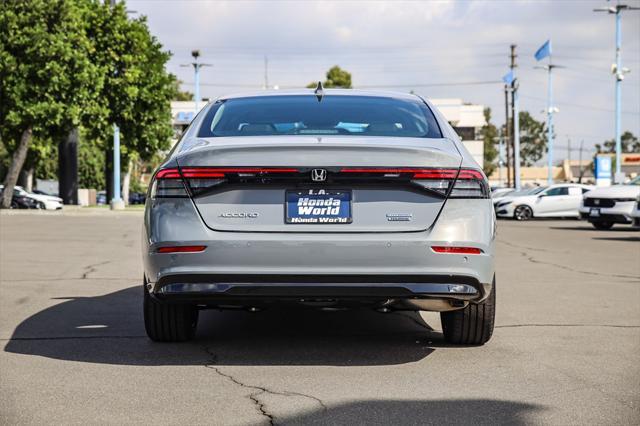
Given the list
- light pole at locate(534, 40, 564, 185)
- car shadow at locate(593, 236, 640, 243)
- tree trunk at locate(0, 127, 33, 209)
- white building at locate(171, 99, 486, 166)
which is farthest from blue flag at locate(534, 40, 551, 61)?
white building at locate(171, 99, 486, 166)

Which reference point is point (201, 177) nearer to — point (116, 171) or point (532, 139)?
point (116, 171)

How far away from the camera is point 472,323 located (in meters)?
6.39

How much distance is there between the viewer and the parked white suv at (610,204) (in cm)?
2470

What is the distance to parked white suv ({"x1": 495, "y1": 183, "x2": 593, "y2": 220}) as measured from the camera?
1393 inches

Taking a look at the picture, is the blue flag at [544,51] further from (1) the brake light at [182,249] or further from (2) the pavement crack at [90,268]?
(1) the brake light at [182,249]

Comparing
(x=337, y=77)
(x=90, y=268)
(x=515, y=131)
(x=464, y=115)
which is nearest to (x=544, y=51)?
(x=515, y=131)

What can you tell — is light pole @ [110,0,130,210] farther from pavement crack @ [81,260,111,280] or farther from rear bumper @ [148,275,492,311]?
rear bumper @ [148,275,492,311]

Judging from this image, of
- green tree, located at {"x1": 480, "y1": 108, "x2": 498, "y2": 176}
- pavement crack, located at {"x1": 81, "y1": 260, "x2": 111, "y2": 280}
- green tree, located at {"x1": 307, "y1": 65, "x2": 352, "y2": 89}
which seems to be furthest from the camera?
green tree, located at {"x1": 480, "y1": 108, "x2": 498, "y2": 176}

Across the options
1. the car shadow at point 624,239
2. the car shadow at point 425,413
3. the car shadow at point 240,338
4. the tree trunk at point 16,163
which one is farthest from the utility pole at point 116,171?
the car shadow at point 425,413

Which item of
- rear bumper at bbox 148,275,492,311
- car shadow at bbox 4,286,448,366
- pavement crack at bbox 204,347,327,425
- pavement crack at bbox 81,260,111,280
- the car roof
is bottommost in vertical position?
pavement crack at bbox 81,260,111,280

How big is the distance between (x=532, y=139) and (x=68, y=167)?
124 m

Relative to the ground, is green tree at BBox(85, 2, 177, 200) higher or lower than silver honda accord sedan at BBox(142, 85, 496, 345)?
higher

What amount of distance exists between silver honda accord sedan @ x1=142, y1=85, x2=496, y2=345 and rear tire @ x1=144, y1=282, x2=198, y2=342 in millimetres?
616

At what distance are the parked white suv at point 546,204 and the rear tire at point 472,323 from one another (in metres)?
29.8
